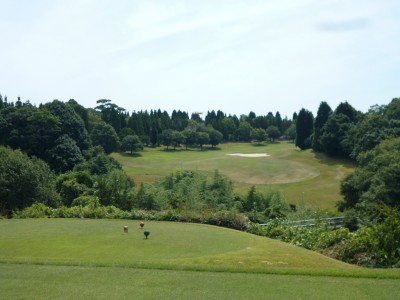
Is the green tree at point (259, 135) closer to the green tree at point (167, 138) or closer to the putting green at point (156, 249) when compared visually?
the green tree at point (167, 138)

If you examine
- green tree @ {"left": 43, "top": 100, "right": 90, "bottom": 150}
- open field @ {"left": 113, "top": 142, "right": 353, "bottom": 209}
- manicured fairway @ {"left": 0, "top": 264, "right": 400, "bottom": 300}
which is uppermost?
green tree @ {"left": 43, "top": 100, "right": 90, "bottom": 150}

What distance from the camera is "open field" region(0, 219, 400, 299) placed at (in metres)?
9.44

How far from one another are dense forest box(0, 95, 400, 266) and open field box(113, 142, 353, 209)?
4.00m

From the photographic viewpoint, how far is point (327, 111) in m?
72.2

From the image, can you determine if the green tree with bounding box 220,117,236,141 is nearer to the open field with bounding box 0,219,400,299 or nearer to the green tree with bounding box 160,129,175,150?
the green tree with bounding box 160,129,175,150

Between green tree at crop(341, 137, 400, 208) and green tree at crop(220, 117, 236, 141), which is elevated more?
green tree at crop(220, 117, 236, 141)

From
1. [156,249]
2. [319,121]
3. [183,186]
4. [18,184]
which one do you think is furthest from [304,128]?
[156,249]

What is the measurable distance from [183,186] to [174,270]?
23.5 m

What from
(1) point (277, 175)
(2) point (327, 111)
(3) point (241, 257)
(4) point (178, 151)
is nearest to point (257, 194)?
(1) point (277, 175)

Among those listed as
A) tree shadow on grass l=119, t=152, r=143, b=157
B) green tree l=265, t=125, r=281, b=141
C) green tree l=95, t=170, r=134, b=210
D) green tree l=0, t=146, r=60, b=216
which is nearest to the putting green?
green tree l=0, t=146, r=60, b=216

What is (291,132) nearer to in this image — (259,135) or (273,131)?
(273,131)

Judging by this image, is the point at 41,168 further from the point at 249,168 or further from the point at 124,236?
the point at 249,168

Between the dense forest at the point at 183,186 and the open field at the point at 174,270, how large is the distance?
14.5 feet

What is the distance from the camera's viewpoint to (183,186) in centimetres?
3509
